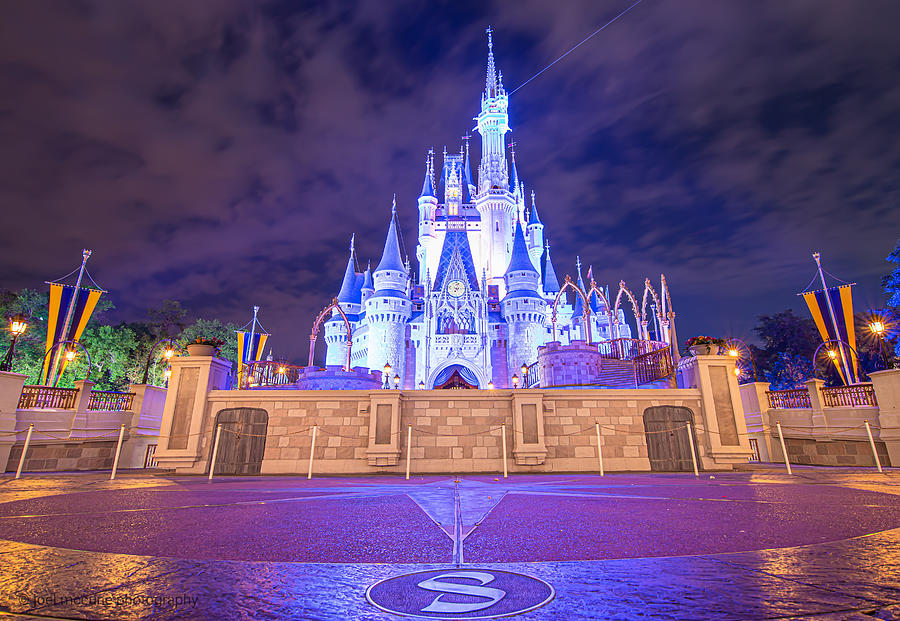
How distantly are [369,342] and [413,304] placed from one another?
751 centimetres

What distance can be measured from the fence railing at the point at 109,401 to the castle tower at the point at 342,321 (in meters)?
30.8

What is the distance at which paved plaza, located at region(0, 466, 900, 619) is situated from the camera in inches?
73.4

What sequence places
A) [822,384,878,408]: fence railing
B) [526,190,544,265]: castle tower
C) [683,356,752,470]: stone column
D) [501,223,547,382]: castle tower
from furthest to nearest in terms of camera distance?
[526,190,544,265]: castle tower, [501,223,547,382]: castle tower, [822,384,878,408]: fence railing, [683,356,752,470]: stone column

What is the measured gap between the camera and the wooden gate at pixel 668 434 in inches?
416

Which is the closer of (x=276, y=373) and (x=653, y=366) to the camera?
(x=653, y=366)

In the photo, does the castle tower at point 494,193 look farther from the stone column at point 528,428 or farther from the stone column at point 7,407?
the stone column at point 7,407

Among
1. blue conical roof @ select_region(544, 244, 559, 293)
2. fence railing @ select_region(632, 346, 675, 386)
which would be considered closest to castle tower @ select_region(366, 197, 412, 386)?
blue conical roof @ select_region(544, 244, 559, 293)

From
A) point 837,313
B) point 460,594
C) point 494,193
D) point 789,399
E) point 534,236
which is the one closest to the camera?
point 460,594

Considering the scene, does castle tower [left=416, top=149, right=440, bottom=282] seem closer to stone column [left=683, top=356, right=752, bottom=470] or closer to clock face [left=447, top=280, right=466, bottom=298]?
clock face [left=447, top=280, right=466, bottom=298]

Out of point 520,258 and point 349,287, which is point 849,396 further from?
point 349,287

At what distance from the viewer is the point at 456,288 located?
4684 cm

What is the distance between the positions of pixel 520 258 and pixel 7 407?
42797 millimetres

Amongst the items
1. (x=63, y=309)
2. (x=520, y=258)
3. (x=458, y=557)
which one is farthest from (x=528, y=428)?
(x=520, y=258)

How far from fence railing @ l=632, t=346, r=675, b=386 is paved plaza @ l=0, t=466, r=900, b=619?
11.8 m
